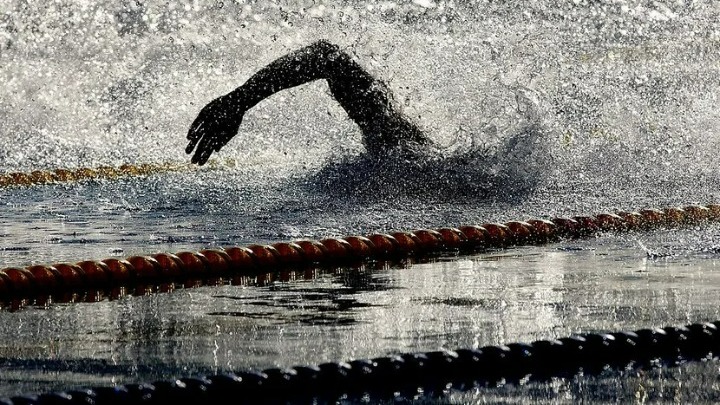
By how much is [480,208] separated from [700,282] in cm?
260

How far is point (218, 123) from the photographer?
7.31m

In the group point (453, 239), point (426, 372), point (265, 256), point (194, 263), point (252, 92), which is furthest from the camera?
point (252, 92)

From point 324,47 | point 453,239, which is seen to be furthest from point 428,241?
point 324,47

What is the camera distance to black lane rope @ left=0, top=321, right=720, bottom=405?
A: 9.46 ft

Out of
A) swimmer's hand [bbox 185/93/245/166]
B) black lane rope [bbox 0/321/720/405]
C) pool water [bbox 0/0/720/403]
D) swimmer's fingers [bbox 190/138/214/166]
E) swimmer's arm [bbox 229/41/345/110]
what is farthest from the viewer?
swimmer's arm [bbox 229/41/345/110]

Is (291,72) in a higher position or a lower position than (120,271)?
higher

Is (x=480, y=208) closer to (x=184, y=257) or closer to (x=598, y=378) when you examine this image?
(x=184, y=257)

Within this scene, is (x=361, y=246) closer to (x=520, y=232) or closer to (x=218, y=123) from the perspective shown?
(x=520, y=232)

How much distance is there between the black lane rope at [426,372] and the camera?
2.88 metres

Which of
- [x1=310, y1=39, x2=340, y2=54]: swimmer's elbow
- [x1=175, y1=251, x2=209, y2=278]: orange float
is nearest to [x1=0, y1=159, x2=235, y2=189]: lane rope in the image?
[x1=310, y1=39, x2=340, y2=54]: swimmer's elbow

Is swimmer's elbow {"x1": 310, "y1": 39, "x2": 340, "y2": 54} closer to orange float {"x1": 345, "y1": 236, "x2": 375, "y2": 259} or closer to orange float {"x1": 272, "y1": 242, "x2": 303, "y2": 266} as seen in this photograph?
orange float {"x1": 345, "y1": 236, "x2": 375, "y2": 259}

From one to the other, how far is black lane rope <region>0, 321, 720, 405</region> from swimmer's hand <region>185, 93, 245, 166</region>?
13.5 ft

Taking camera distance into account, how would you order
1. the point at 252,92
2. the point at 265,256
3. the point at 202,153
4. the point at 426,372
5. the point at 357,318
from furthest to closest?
1. the point at 252,92
2. the point at 202,153
3. the point at 265,256
4. the point at 357,318
5. the point at 426,372

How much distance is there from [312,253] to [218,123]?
1.98 meters
